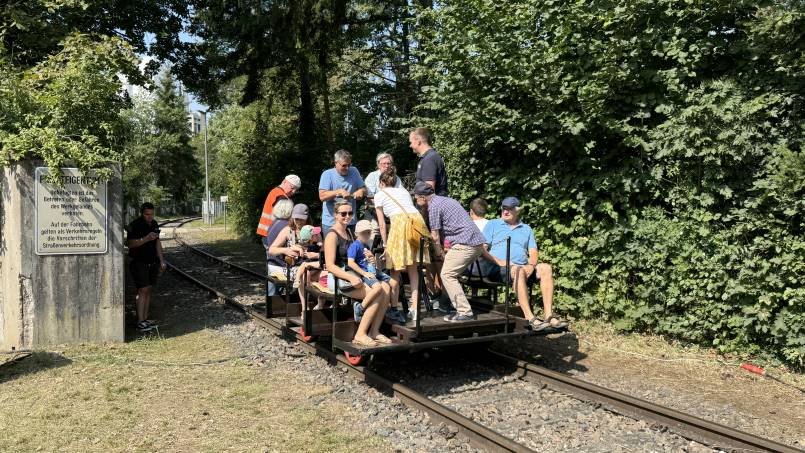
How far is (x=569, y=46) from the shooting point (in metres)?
8.43

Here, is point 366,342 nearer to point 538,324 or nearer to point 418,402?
point 418,402

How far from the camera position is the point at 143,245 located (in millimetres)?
9023

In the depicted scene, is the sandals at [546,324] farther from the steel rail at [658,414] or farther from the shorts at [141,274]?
the shorts at [141,274]

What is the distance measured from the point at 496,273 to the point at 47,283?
5.84 meters

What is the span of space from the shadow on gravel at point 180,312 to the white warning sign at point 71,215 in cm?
150

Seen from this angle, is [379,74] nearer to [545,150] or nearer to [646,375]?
[545,150]

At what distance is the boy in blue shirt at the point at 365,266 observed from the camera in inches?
237

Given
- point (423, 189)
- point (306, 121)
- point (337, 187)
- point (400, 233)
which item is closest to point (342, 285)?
point (400, 233)

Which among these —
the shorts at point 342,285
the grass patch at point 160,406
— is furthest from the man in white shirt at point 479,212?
the grass patch at point 160,406

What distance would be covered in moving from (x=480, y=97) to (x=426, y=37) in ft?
8.41

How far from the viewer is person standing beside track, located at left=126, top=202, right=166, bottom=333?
8.88 m

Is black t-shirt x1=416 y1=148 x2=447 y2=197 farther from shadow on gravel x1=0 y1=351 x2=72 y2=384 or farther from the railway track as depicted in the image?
shadow on gravel x1=0 y1=351 x2=72 y2=384

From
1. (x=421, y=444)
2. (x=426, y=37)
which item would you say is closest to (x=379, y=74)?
(x=426, y=37)

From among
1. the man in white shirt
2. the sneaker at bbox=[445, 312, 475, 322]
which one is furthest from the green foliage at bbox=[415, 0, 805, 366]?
the sneaker at bbox=[445, 312, 475, 322]
